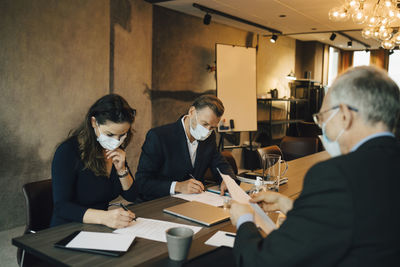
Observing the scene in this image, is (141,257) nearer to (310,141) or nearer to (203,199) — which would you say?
(203,199)

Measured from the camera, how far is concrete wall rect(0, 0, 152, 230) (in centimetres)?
351

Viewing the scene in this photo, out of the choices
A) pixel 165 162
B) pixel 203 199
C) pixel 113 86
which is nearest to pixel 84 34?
pixel 113 86

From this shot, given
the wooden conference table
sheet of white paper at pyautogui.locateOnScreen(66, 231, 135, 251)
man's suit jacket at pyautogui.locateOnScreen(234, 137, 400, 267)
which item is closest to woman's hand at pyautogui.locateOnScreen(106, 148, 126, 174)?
the wooden conference table

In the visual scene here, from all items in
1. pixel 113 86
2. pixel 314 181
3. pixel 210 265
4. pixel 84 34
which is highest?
pixel 84 34

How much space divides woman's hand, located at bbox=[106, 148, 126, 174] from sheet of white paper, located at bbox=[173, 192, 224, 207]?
376 mm

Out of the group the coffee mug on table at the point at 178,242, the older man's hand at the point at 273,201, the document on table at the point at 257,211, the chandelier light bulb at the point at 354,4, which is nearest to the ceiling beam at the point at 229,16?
the chandelier light bulb at the point at 354,4

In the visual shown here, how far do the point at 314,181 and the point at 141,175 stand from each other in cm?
169

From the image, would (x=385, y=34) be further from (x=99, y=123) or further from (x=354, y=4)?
(x=99, y=123)

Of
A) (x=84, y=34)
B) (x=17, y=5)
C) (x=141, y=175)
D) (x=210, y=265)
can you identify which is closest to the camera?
(x=210, y=265)

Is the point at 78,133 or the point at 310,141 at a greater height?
the point at 78,133

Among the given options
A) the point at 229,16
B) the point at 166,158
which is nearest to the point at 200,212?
the point at 166,158

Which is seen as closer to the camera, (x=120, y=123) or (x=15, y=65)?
(x=120, y=123)

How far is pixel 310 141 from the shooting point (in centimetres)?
467

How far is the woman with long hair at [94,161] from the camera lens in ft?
6.05
